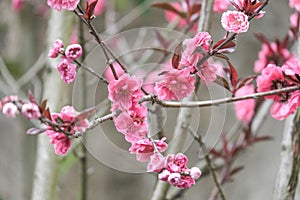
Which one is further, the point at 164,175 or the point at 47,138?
the point at 47,138

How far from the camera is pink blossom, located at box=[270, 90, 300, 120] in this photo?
0.71 metres

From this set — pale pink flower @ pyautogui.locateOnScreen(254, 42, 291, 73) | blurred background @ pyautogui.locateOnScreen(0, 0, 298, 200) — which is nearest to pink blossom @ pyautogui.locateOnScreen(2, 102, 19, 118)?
pale pink flower @ pyautogui.locateOnScreen(254, 42, 291, 73)

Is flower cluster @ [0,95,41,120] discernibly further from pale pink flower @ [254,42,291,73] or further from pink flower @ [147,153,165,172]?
pale pink flower @ [254,42,291,73]

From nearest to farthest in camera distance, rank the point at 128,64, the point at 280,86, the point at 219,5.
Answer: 1. the point at 280,86
2. the point at 219,5
3. the point at 128,64

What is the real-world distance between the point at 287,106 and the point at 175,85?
0.58 ft

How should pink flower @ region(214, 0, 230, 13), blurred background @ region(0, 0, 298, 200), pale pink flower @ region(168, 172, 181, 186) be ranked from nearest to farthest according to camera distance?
pale pink flower @ region(168, 172, 181, 186) < pink flower @ region(214, 0, 230, 13) < blurred background @ region(0, 0, 298, 200)

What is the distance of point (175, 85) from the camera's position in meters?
0.66

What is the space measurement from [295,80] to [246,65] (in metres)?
1.42

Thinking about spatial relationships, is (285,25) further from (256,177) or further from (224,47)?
(224,47)

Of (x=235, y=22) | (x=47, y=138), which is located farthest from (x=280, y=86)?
(x=47, y=138)

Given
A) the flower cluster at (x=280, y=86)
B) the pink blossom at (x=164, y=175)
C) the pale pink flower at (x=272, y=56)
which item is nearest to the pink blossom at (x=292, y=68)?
the flower cluster at (x=280, y=86)

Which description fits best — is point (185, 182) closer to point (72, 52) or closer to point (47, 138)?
point (72, 52)

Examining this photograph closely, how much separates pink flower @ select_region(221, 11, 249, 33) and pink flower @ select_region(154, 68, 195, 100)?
0.08 metres

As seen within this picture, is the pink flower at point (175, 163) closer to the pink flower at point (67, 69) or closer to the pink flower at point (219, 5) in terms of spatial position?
the pink flower at point (67, 69)
